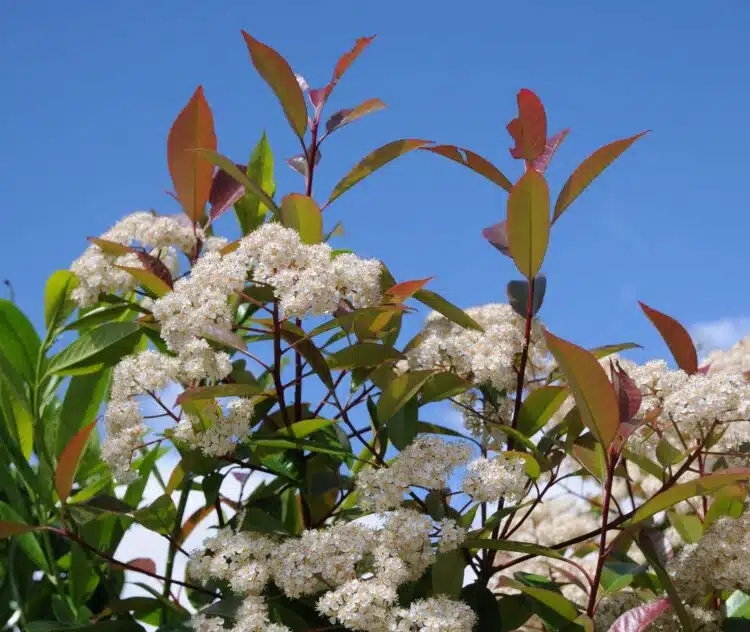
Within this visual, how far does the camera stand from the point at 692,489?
4.66 feet

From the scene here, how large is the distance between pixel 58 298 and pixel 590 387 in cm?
120

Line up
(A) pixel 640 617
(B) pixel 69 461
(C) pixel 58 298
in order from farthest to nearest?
(C) pixel 58 298 → (B) pixel 69 461 → (A) pixel 640 617

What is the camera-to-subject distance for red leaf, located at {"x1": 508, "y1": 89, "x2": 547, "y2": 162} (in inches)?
67.5

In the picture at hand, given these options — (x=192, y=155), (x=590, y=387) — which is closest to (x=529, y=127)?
(x=590, y=387)

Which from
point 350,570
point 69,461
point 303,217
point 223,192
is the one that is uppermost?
point 223,192

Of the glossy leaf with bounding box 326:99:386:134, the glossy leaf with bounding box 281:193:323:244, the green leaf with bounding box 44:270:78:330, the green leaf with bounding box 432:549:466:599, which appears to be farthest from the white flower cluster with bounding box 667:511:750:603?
the green leaf with bounding box 44:270:78:330

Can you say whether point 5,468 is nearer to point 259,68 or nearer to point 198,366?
point 198,366

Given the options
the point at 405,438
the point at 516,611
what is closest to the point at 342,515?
the point at 405,438

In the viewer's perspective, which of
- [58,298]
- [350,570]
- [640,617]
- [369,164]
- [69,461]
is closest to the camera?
[350,570]

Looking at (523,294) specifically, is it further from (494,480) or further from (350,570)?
(350,570)

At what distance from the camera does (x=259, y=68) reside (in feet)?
5.84

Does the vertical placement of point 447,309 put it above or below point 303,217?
below

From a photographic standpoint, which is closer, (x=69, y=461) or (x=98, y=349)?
(x=69, y=461)

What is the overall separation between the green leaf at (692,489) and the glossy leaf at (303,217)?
70 centimetres
